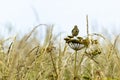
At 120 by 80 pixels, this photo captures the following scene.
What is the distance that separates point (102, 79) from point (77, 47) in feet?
0.54

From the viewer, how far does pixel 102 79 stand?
127 centimetres

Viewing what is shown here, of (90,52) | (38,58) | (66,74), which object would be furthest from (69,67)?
(90,52)

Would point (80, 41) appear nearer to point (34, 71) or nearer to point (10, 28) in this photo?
point (34, 71)

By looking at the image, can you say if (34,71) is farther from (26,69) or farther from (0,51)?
(0,51)

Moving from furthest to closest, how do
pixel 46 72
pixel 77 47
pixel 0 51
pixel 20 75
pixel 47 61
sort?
pixel 47 61 < pixel 0 51 < pixel 46 72 < pixel 20 75 < pixel 77 47

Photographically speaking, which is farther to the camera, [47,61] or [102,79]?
[47,61]

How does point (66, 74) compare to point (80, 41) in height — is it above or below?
below

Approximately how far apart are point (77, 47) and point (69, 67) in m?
0.98

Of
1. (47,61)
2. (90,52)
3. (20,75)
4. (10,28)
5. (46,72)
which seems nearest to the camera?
(90,52)

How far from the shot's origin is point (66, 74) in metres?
2.22

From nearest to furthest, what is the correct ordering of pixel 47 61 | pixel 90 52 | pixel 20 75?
1. pixel 90 52
2. pixel 20 75
3. pixel 47 61

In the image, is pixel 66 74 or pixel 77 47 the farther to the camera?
pixel 66 74

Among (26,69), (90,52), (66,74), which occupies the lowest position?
(66,74)

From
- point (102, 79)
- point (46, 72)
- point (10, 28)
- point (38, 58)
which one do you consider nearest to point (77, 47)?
point (102, 79)
